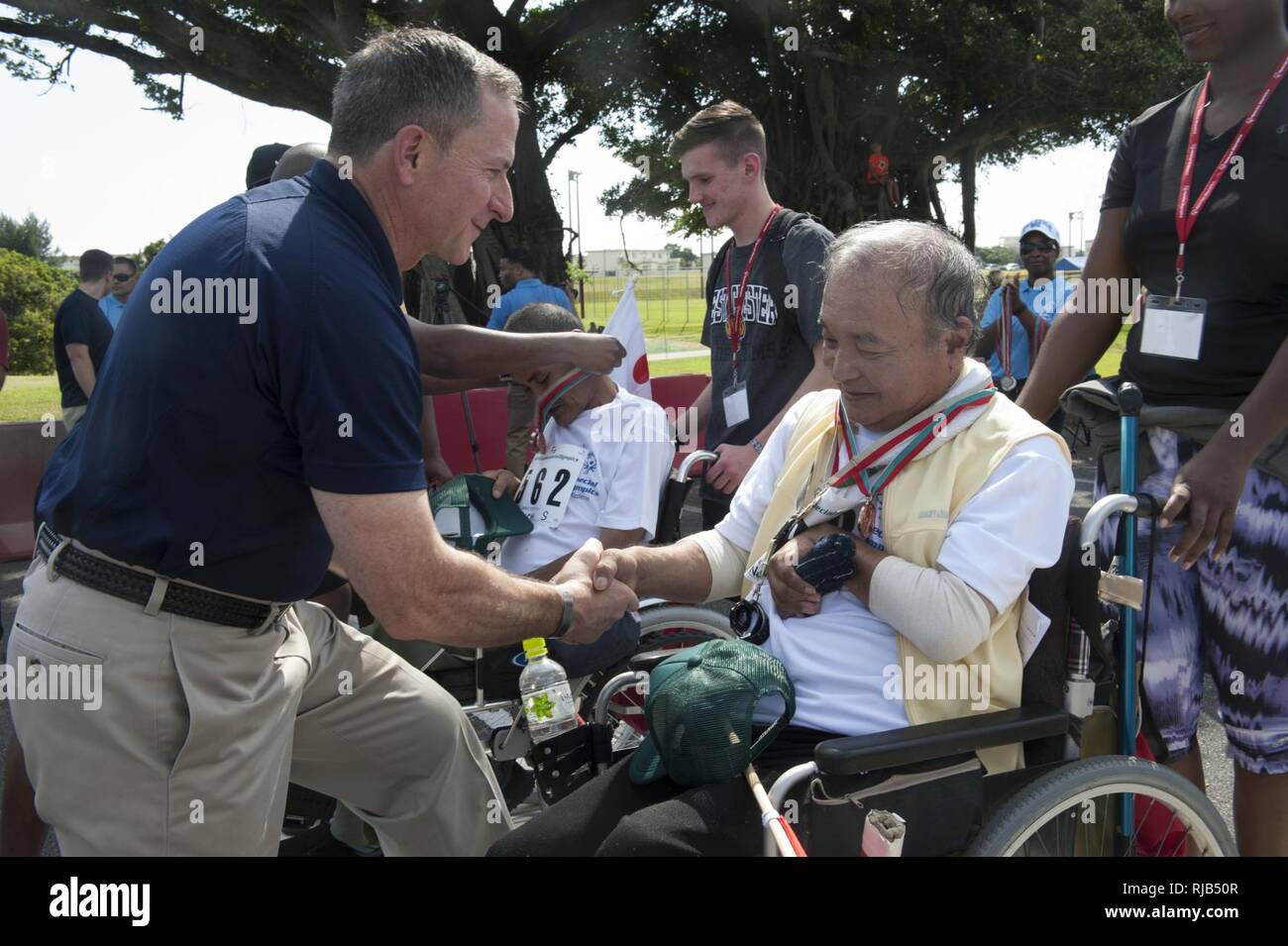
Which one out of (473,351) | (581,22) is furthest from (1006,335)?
(581,22)

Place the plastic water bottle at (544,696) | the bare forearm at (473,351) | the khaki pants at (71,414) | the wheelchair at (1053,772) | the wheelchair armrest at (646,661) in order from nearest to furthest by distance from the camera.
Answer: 1. the wheelchair at (1053,772)
2. the wheelchair armrest at (646,661)
3. the plastic water bottle at (544,696)
4. the bare forearm at (473,351)
5. the khaki pants at (71,414)

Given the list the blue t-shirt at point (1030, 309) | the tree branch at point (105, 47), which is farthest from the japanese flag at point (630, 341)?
the tree branch at point (105, 47)

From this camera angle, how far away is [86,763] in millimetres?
1884

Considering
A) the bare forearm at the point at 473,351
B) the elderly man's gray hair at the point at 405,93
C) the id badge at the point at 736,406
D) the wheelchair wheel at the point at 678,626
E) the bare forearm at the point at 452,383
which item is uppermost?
the elderly man's gray hair at the point at 405,93

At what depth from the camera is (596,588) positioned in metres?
2.35

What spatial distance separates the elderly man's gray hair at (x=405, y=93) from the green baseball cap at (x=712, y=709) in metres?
1.09

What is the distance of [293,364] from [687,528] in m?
6.67

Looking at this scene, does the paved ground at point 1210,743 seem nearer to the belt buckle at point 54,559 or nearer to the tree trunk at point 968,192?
the belt buckle at point 54,559

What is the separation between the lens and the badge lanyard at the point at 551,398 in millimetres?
3645

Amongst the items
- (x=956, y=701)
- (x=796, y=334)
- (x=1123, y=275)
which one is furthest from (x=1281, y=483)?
(x=796, y=334)

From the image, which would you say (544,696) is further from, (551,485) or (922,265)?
(922,265)

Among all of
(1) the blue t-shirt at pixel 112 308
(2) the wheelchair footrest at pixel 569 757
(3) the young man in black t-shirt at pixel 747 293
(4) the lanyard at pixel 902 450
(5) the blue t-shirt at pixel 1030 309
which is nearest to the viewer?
(4) the lanyard at pixel 902 450

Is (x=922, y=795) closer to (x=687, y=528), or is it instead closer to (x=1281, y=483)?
(x=1281, y=483)

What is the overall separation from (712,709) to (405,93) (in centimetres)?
125
